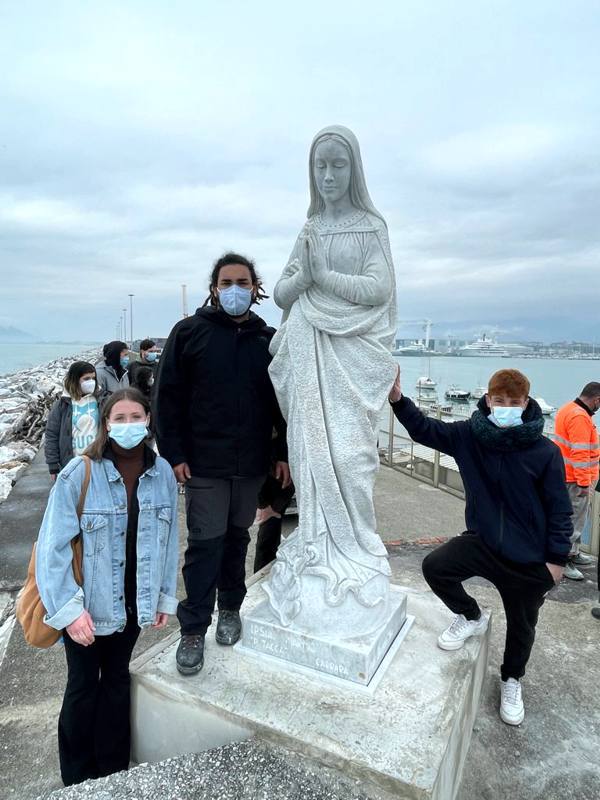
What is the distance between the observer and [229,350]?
269 centimetres

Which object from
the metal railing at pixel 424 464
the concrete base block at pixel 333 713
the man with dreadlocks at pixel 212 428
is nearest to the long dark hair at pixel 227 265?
the man with dreadlocks at pixel 212 428

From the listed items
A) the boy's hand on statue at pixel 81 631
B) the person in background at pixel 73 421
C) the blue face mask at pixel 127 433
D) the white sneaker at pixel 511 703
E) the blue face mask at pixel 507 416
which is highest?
the blue face mask at pixel 507 416

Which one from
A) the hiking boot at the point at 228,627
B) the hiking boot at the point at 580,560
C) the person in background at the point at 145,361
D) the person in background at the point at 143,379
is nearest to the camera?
the hiking boot at the point at 228,627

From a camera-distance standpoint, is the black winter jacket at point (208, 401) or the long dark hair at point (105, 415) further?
the black winter jacket at point (208, 401)

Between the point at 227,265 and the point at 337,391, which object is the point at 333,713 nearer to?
the point at 337,391

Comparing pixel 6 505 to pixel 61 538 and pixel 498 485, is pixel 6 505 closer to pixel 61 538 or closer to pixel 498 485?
pixel 61 538

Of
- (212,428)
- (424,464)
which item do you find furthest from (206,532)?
(424,464)

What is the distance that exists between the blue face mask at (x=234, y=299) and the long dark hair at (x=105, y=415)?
68 centimetres

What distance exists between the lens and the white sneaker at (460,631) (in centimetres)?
277

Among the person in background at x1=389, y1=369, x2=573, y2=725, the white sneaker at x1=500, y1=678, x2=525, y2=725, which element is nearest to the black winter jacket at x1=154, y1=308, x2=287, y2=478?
the person in background at x1=389, y1=369, x2=573, y2=725

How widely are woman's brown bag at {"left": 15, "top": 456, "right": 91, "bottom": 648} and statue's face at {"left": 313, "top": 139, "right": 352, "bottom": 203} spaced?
191 cm

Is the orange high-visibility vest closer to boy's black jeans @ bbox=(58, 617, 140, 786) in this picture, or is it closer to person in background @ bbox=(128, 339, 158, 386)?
boy's black jeans @ bbox=(58, 617, 140, 786)

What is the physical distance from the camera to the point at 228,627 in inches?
110

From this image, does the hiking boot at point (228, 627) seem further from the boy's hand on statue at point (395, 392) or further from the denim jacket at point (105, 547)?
the boy's hand on statue at point (395, 392)
